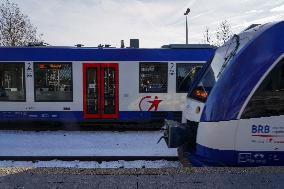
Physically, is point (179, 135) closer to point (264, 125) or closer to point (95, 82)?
point (264, 125)

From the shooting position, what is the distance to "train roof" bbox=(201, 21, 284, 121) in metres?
4.94

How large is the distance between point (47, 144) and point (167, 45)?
5.80 metres

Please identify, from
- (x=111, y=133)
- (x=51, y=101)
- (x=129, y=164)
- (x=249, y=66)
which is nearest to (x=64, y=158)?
(x=129, y=164)

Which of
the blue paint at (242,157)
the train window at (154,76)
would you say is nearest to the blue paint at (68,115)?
the train window at (154,76)

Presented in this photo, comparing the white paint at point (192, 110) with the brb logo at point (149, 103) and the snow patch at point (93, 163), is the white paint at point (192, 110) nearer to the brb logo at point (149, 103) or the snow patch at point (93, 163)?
the snow patch at point (93, 163)

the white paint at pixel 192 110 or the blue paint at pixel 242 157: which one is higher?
the white paint at pixel 192 110

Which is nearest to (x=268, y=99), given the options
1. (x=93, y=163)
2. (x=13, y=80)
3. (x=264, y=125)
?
(x=264, y=125)

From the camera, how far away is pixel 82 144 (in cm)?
Result: 996

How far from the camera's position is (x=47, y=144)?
9.97 metres

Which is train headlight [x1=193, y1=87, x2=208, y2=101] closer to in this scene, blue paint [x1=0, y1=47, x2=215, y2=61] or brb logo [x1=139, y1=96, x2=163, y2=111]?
brb logo [x1=139, y1=96, x2=163, y2=111]

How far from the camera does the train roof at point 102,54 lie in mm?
12039

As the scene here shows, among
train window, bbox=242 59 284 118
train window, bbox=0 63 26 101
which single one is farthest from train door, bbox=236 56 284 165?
train window, bbox=0 63 26 101

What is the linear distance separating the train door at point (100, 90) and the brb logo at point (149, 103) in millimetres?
931

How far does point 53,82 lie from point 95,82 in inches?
60.2
